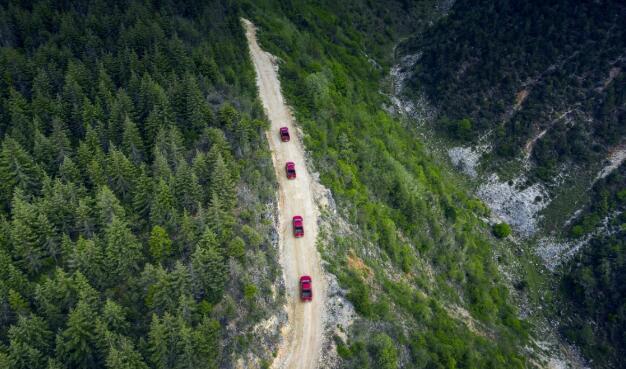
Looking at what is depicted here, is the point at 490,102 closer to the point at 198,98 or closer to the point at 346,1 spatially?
the point at 346,1

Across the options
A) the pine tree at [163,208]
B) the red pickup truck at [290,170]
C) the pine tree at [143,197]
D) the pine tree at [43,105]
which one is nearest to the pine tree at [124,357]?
the pine tree at [163,208]

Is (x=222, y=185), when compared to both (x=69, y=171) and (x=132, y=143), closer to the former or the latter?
(x=132, y=143)

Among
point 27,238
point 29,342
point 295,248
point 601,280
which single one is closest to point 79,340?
point 29,342

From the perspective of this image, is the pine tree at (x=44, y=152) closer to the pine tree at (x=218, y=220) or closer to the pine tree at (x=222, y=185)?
the pine tree at (x=222, y=185)

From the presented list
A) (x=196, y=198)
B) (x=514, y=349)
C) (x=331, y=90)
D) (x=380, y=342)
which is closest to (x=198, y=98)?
(x=196, y=198)

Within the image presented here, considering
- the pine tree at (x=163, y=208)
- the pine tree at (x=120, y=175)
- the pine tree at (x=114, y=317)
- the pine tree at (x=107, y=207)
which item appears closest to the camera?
the pine tree at (x=114, y=317)
